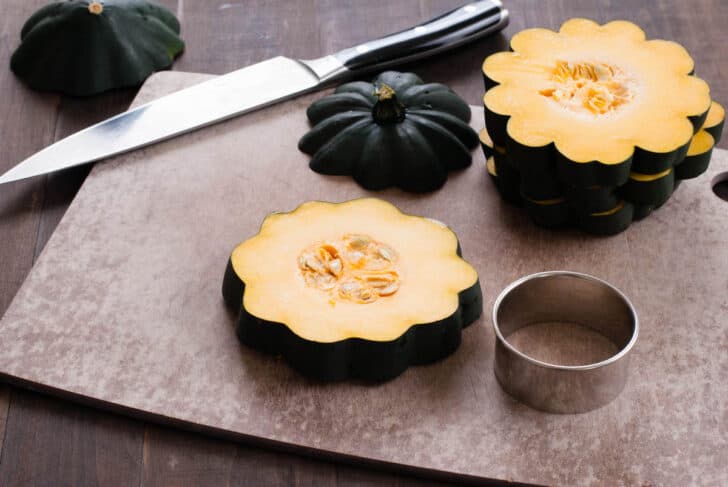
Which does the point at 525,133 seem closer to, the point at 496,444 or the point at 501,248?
the point at 501,248

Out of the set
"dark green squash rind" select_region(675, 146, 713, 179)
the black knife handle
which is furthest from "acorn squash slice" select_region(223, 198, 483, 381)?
the black knife handle

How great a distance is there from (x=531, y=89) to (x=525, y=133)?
0.42 feet

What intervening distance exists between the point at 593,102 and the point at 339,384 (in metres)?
0.72

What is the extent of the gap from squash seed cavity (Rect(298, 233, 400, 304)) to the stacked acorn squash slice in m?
0.34

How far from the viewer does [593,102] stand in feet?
6.49

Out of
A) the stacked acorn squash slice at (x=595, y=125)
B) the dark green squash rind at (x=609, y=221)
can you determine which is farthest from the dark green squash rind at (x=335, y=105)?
the dark green squash rind at (x=609, y=221)

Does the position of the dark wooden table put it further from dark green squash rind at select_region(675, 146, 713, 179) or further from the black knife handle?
dark green squash rind at select_region(675, 146, 713, 179)

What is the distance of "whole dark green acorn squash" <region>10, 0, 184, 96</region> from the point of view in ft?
8.08

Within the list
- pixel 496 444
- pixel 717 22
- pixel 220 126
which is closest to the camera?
pixel 496 444

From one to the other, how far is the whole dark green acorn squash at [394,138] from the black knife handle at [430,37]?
0.20 m

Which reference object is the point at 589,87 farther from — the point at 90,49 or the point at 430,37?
the point at 90,49

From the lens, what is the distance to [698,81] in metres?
2.00

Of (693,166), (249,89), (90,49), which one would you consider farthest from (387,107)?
(90,49)

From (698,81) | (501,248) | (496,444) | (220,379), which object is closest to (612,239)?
(501,248)
